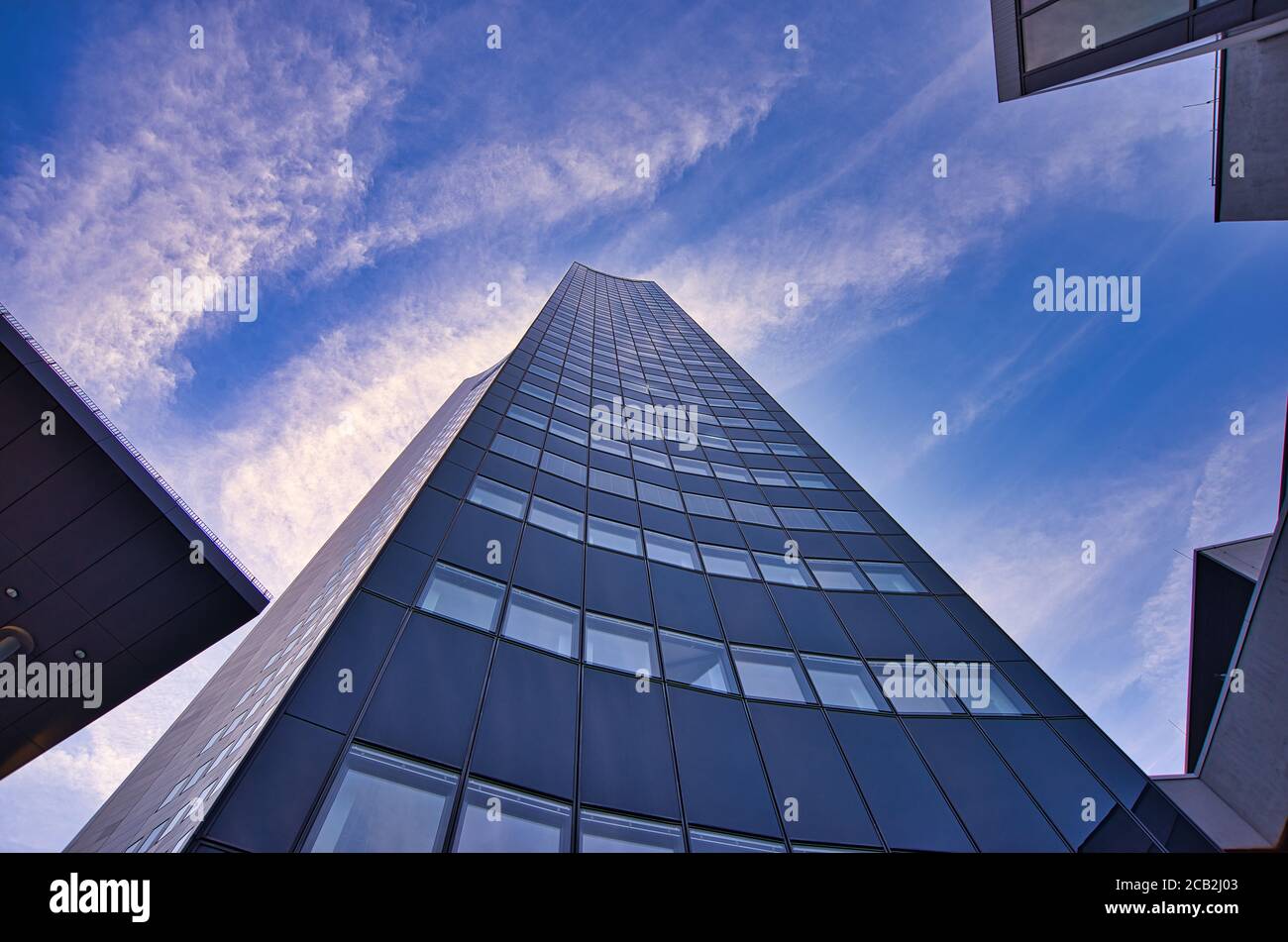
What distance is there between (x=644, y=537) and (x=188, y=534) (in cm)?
1419

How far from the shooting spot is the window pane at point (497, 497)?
11906mm

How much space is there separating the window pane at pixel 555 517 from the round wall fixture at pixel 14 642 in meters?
16.2

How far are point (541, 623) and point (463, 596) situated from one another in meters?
1.26

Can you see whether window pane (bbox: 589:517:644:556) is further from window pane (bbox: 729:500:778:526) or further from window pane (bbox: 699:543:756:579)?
window pane (bbox: 729:500:778:526)

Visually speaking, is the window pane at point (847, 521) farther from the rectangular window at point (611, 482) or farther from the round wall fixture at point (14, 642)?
the round wall fixture at point (14, 642)

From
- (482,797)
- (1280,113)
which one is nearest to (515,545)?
(482,797)

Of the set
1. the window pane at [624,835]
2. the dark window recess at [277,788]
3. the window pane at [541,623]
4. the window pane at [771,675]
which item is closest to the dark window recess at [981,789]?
the window pane at [771,675]

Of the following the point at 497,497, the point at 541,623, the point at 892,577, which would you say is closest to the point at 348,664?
the point at 541,623

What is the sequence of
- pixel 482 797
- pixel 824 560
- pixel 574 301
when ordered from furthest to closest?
1. pixel 574 301
2. pixel 824 560
3. pixel 482 797

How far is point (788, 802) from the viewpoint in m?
7.70

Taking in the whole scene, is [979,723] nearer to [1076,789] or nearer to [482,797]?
[1076,789]

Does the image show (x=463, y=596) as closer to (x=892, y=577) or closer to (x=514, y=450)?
(x=514, y=450)
